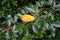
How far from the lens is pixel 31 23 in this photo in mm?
1408

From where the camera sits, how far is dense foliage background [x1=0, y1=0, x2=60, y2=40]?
1427mm

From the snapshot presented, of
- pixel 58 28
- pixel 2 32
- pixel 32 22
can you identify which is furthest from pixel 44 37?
pixel 2 32

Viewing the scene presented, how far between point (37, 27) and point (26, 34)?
121mm

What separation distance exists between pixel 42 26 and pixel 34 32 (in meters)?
0.09

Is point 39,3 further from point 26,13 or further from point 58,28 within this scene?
point 58,28

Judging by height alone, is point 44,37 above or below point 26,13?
below

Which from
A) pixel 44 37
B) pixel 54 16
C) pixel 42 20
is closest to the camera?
pixel 42 20

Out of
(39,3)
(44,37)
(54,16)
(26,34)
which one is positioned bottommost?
(44,37)

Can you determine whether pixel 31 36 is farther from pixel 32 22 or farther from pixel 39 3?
pixel 39 3

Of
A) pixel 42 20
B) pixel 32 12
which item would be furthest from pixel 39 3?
pixel 42 20

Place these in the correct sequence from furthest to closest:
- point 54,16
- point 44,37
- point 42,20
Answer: point 44,37
point 54,16
point 42,20

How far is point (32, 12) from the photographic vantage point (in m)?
1.48

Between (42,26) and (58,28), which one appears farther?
(58,28)

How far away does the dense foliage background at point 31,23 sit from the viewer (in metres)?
1.43
